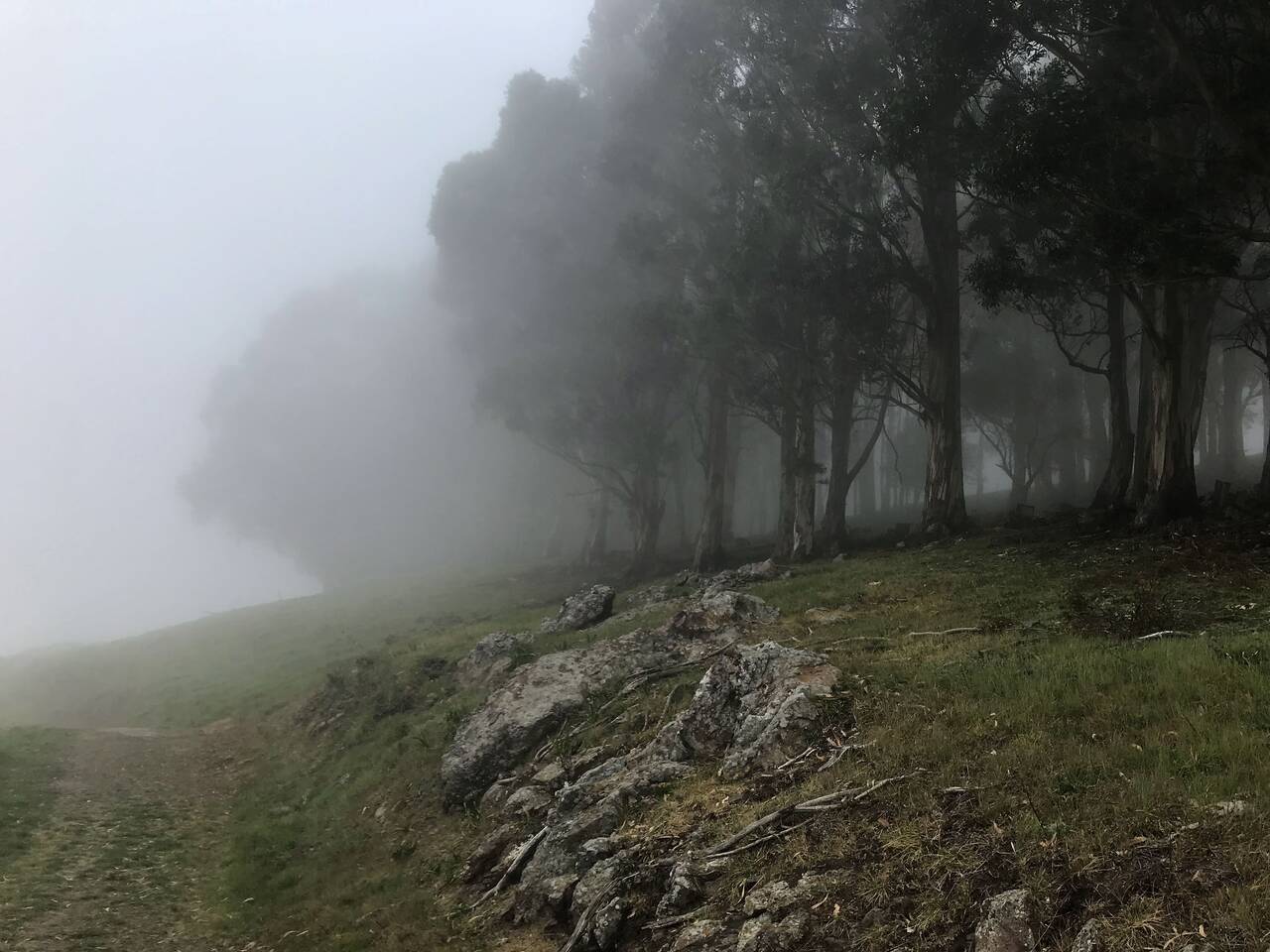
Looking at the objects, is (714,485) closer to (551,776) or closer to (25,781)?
(551,776)

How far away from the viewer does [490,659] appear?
20719 mm

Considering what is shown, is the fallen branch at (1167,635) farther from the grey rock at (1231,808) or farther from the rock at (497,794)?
the rock at (497,794)

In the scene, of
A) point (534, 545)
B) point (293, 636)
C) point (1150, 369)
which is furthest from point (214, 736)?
point (534, 545)

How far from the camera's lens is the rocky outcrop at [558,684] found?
14.5 metres

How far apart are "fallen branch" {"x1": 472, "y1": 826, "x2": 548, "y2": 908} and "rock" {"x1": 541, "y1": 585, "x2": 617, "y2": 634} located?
12.3 metres

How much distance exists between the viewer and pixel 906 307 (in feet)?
128

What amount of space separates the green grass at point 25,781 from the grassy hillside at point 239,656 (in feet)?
15.5

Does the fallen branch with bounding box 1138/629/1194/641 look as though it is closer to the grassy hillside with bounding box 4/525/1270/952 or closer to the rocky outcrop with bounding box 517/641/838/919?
the grassy hillside with bounding box 4/525/1270/952

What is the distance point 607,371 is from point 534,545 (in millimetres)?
35391

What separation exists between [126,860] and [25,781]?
23.9 ft

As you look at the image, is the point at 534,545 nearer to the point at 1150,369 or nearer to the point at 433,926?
the point at 1150,369

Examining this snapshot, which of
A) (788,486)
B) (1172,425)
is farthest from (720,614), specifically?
(788,486)

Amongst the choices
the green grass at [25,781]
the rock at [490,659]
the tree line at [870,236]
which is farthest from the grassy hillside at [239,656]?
the tree line at [870,236]

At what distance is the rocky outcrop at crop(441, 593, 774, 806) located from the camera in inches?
569
